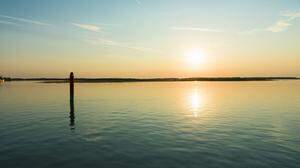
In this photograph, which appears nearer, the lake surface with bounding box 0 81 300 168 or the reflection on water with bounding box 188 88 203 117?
the lake surface with bounding box 0 81 300 168

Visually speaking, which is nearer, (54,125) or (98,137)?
(98,137)

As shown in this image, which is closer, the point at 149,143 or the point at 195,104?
the point at 149,143

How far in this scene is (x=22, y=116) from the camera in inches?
1232

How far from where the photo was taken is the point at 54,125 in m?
25.7

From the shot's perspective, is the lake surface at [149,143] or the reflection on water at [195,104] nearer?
the lake surface at [149,143]

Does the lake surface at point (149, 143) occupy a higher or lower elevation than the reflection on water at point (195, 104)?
higher

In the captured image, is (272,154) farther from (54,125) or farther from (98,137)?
(54,125)

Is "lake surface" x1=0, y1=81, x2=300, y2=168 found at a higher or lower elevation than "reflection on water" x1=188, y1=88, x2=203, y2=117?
higher

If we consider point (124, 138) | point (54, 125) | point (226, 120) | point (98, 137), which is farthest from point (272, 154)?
point (54, 125)

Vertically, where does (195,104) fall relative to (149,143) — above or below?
below

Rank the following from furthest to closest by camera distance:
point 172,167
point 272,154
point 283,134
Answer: point 283,134
point 272,154
point 172,167

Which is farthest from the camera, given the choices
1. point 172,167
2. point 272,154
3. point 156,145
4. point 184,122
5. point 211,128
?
point 184,122

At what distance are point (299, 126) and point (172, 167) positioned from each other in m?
16.3

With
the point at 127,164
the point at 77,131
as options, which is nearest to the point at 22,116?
the point at 77,131
